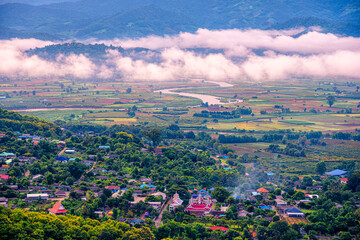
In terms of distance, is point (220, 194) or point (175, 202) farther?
point (220, 194)

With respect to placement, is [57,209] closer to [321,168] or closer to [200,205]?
[200,205]

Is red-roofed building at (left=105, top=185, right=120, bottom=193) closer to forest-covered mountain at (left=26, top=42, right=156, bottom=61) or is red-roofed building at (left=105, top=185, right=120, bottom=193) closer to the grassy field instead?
the grassy field

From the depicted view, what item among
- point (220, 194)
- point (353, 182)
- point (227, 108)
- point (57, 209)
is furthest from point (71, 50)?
point (353, 182)

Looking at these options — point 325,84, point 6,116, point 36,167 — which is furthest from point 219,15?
point 36,167

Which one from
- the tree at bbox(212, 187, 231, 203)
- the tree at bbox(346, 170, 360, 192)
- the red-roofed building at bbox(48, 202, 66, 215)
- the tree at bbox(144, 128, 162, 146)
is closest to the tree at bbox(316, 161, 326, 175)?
the tree at bbox(346, 170, 360, 192)

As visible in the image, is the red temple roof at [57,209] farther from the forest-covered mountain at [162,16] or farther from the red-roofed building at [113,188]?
the forest-covered mountain at [162,16]

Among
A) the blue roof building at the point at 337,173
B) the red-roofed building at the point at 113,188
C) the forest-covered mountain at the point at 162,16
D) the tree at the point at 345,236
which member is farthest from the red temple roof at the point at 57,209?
the forest-covered mountain at the point at 162,16
